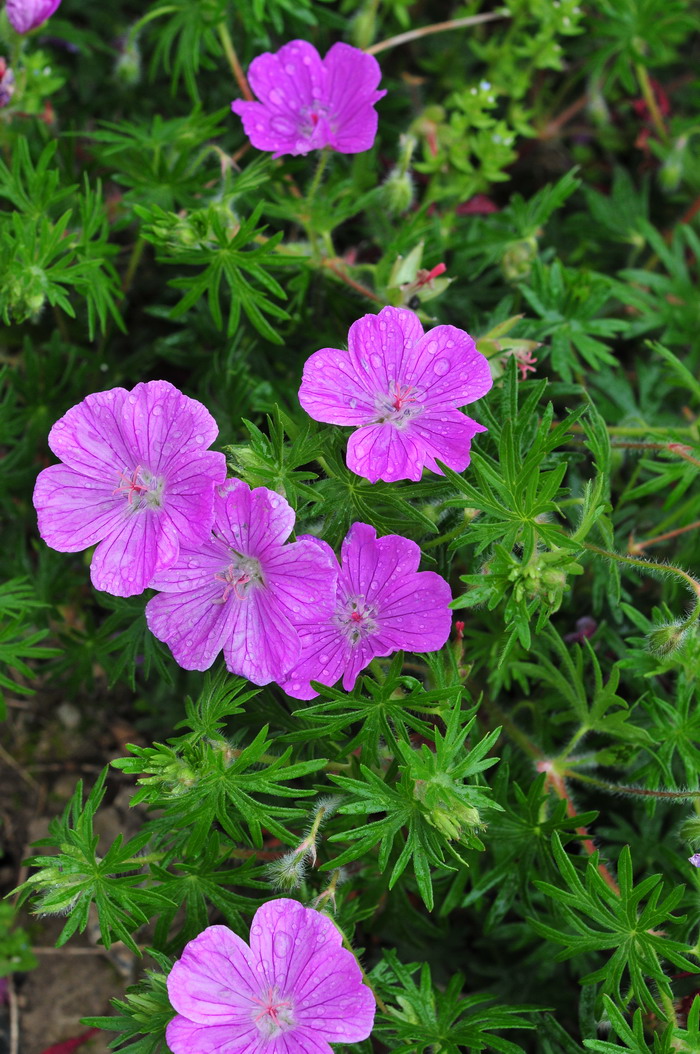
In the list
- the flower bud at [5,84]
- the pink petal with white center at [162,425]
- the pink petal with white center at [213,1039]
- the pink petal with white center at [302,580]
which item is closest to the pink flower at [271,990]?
the pink petal with white center at [213,1039]

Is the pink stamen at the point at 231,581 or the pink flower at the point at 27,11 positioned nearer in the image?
the pink stamen at the point at 231,581

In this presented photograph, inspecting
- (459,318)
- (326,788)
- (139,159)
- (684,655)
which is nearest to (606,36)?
(459,318)

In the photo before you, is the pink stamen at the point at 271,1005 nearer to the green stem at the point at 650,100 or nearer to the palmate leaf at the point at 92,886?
the palmate leaf at the point at 92,886

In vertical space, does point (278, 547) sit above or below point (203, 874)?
above

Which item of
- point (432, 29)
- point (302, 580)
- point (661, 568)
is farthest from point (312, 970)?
point (432, 29)

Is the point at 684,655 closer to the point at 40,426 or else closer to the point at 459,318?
the point at 459,318

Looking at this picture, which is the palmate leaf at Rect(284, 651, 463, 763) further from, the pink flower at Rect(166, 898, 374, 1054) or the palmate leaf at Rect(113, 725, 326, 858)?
the pink flower at Rect(166, 898, 374, 1054)
